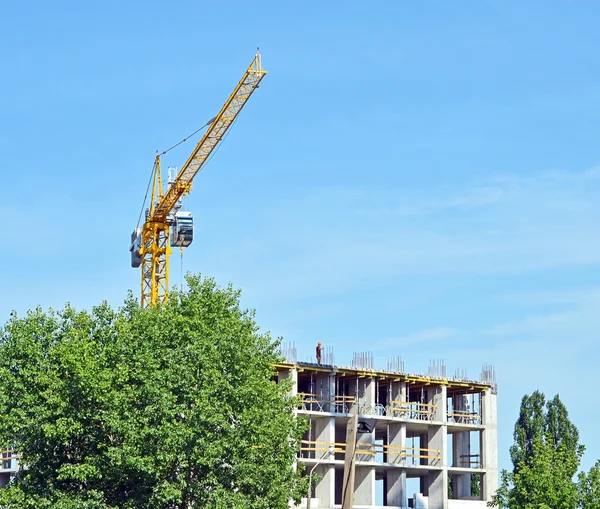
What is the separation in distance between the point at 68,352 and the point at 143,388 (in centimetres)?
604

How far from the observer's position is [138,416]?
65.6m

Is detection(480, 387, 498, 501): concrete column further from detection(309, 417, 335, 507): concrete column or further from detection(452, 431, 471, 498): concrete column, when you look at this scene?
detection(309, 417, 335, 507): concrete column

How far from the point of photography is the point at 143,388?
215 feet

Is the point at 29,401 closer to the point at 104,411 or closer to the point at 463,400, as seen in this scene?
the point at 104,411

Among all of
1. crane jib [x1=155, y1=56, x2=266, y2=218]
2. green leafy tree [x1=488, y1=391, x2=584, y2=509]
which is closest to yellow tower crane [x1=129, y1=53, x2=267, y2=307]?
crane jib [x1=155, y1=56, x2=266, y2=218]

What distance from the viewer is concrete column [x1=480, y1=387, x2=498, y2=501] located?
11088 centimetres

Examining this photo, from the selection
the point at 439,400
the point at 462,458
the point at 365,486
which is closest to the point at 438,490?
the point at 462,458

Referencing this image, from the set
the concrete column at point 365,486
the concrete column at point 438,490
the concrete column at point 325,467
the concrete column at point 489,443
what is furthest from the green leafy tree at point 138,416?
the concrete column at point 489,443

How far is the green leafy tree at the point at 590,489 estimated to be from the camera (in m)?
79.4

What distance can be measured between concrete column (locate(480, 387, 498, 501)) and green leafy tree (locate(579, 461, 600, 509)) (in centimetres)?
2988

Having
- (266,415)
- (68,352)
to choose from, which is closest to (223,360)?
(266,415)

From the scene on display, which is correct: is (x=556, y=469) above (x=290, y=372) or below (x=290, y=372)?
below

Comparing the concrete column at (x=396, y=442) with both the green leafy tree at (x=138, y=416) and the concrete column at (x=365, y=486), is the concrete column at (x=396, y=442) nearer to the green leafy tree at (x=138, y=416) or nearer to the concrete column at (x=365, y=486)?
the concrete column at (x=365, y=486)

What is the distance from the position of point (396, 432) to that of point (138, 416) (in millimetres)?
46672
